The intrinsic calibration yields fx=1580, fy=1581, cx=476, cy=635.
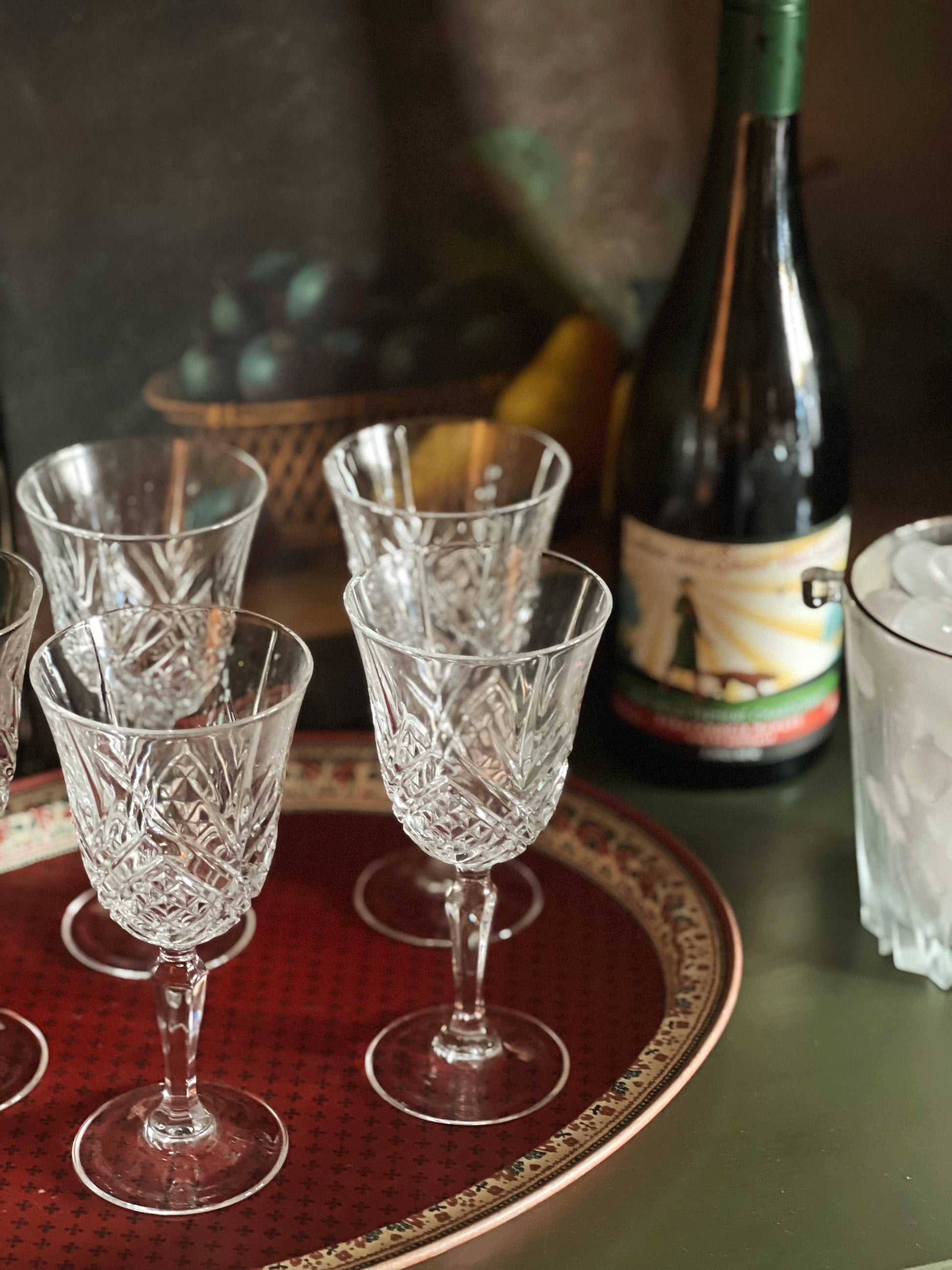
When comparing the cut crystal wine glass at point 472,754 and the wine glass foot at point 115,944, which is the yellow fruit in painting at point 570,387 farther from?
the wine glass foot at point 115,944

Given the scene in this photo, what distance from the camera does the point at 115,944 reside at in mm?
859

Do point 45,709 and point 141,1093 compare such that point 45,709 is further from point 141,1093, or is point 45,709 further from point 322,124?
point 322,124

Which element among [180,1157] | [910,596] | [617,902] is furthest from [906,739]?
[180,1157]

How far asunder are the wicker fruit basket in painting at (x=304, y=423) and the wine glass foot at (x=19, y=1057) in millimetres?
358

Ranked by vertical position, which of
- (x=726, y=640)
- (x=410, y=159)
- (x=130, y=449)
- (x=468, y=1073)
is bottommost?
(x=468, y=1073)

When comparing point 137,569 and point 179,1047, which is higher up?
point 137,569

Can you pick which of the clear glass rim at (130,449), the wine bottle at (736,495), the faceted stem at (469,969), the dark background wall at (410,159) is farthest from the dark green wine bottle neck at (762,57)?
the faceted stem at (469,969)

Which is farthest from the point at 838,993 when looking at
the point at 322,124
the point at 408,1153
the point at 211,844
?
the point at 322,124

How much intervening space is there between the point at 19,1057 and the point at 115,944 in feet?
0.34

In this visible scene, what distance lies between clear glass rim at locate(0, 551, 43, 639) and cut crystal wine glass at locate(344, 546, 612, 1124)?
139mm

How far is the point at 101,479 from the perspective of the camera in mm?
900

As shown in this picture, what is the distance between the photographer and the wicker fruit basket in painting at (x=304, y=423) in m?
0.97

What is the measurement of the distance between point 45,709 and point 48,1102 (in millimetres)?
213

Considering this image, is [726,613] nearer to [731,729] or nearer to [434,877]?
[731,729]
